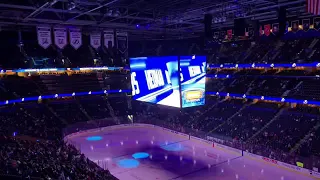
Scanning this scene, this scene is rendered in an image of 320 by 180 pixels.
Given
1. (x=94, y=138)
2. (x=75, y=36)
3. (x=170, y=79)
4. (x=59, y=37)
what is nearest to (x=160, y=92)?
(x=170, y=79)

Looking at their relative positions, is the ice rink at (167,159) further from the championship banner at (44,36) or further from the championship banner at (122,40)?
the championship banner at (44,36)

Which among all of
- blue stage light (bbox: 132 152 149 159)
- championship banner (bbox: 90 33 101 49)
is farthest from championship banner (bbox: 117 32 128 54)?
blue stage light (bbox: 132 152 149 159)

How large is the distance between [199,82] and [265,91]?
44.5ft

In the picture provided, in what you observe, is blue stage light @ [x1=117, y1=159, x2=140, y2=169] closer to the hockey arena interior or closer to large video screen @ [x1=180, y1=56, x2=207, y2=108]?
the hockey arena interior

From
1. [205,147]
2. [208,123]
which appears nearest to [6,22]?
[205,147]

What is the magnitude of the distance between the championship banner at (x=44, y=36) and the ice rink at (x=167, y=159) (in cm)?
879

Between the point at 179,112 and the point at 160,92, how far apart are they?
1650 centimetres

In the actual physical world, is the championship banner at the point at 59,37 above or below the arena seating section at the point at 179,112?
above

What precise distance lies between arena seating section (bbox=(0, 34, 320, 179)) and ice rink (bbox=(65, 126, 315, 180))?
51.8 inches

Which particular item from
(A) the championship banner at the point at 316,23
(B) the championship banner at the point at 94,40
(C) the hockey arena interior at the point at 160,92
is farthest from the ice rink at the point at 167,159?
(A) the championship banner at the point at 316,23

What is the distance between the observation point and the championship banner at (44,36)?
15.9 metres

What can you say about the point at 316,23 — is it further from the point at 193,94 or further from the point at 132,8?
the point at 132,8

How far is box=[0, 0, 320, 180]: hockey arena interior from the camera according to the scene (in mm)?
14922

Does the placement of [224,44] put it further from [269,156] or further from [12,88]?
[12,88]
